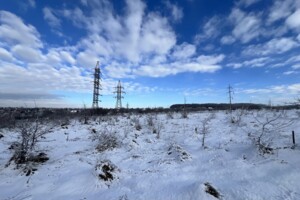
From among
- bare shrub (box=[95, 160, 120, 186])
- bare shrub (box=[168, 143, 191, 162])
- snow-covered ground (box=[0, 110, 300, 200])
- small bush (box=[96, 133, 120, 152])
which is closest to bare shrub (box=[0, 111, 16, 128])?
snow-covered ground (box=[0, 110, 300, 200])

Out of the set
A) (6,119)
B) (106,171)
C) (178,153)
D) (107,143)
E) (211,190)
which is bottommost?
(211,190)

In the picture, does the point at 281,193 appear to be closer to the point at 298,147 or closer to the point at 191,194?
the point at 191,194

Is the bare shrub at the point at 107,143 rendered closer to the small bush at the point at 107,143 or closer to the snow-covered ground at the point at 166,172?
the small bush at the point at 107,143

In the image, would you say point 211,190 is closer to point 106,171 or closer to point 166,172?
point 166,172

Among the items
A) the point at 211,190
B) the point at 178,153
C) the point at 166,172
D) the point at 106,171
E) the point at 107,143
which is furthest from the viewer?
the point at 107,143

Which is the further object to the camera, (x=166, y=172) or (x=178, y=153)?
(x=178, y=153)

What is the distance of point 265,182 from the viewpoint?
17.5 feet

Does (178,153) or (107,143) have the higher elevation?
(107,143)

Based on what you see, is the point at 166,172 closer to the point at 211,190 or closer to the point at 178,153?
the point at 178,153

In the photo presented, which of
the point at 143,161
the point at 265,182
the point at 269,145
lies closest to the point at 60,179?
the point at 143,161

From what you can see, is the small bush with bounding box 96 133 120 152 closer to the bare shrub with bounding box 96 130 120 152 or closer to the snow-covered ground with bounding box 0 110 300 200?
the bare shrub with bounding box 96 130 120 152

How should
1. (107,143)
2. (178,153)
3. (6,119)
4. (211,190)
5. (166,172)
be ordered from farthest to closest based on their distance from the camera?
(6,119) < (107,143) < (178,153) < (166,172) < (211,190)

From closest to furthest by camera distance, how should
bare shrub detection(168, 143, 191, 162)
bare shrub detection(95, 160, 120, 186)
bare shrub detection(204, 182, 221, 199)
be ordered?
1. bare shrub detection(204, 182, 221, 199)
2. bare shrub detection(95, 160, 120, 186)
3. bare shrub detection(168, 143, 191, 162)

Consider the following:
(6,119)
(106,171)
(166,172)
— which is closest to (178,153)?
(166,172)
